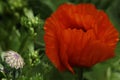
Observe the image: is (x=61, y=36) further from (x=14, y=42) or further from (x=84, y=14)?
(x=14, y=42)

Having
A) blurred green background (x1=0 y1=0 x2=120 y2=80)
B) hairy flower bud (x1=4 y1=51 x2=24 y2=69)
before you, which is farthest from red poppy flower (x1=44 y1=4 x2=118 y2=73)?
hairy flower bud (x1=4 y1=51 x2=24 y2=69)

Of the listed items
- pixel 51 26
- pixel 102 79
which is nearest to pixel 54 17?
pixel 51 26

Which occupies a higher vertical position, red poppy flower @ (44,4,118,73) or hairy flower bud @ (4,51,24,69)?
red poppy flower @ (44,4,118,73)

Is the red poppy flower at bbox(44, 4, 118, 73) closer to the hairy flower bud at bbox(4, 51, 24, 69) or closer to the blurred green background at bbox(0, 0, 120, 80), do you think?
the blurred green background at bbox(0, 0, 120, 80)

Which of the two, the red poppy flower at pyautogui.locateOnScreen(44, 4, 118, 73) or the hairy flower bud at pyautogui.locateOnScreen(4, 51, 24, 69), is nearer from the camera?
the hairy flower bud at pyautogui.locateOnScreen(4, 51, 24, 69)

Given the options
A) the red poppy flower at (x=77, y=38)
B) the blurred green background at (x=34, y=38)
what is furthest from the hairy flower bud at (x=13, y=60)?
the red poppy flower at (x=77, y=38)

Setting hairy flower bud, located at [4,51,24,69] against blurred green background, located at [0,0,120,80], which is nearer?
hairy flower bud, located at [4,51,24,69]
